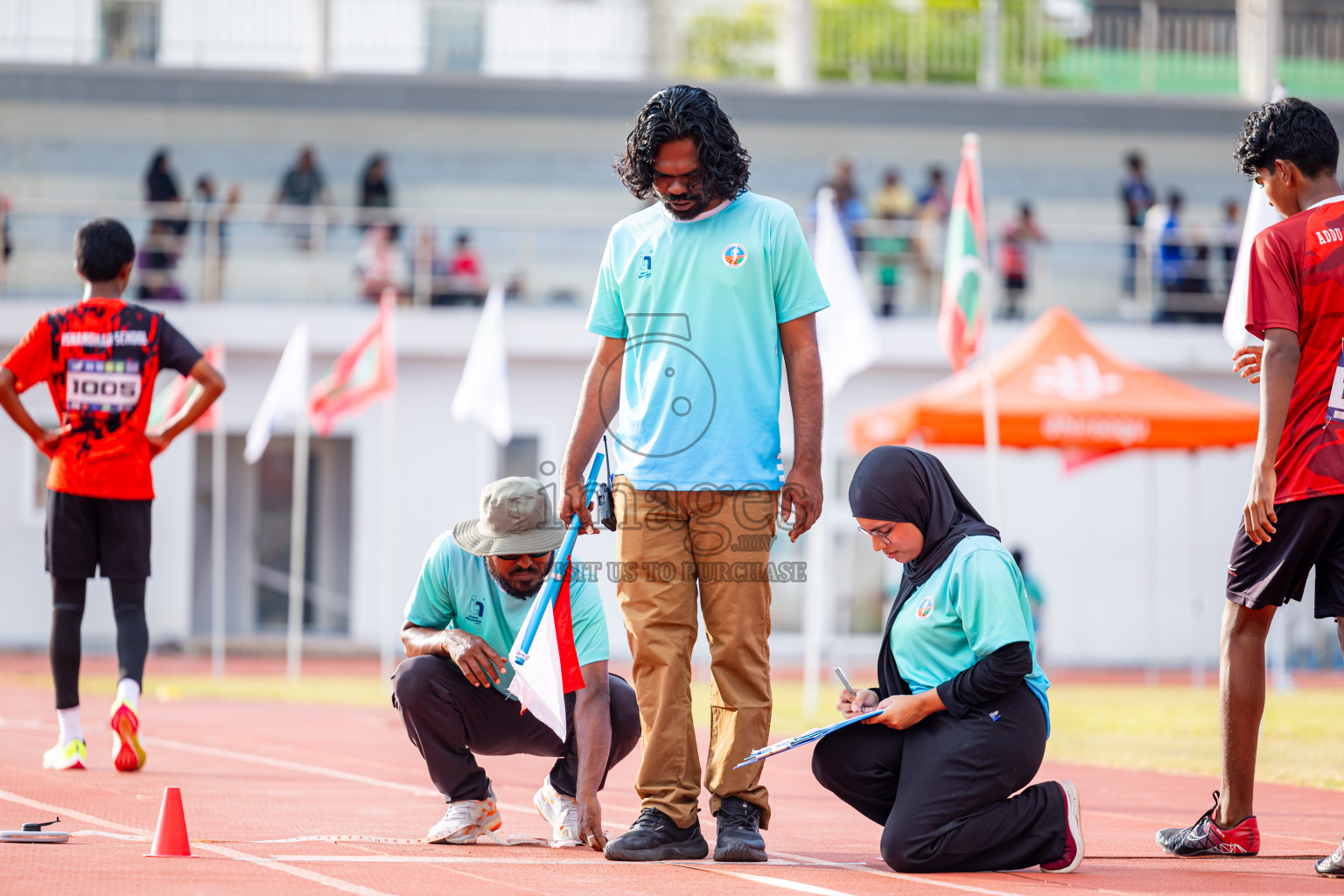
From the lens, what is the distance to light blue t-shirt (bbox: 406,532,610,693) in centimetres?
493

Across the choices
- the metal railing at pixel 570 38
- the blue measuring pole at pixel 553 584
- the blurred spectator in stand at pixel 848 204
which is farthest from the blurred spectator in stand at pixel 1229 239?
the blue measuring pole at pixel 553 584

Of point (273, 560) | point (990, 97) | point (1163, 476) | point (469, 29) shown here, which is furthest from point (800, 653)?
point (469, 29)

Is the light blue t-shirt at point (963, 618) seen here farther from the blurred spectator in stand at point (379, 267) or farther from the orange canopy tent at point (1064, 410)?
the blurred spectator in stand at point (379, 267)

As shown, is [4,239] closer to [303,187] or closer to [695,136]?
[303,187]

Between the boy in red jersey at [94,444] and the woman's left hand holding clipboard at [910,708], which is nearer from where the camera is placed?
the woman's left hand holding clipboard at [910,708]

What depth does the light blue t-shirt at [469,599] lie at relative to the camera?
4934mm

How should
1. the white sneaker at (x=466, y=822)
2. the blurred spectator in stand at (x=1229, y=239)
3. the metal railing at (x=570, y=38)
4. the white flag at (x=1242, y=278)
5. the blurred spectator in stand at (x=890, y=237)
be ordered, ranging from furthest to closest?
1. the metal railing at (x=570, y=38)
2. the blurred spectator in stand at (x=1229, y=239)
3. the blurred spectator in stand at (x=890, y=237)
4. the white flag at (x=1242, y=278)
5. the white sneaker at (x=466, y=822)

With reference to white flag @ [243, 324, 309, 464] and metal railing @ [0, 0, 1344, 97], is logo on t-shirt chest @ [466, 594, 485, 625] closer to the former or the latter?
white flag @ [243, 324, 309, 464]

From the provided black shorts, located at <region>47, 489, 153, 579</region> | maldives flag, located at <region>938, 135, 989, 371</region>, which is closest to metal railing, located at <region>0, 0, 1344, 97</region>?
maldives flag, located at <region>938, 135, 989, 371</region>

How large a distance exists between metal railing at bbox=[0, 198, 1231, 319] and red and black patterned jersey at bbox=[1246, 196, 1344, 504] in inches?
561

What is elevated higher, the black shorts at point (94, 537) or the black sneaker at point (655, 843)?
the black shorts at point (94, 537)

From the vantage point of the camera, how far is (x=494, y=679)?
4.80m

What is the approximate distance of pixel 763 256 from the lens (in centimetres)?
459

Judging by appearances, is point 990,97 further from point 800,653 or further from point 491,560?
point 491,560
